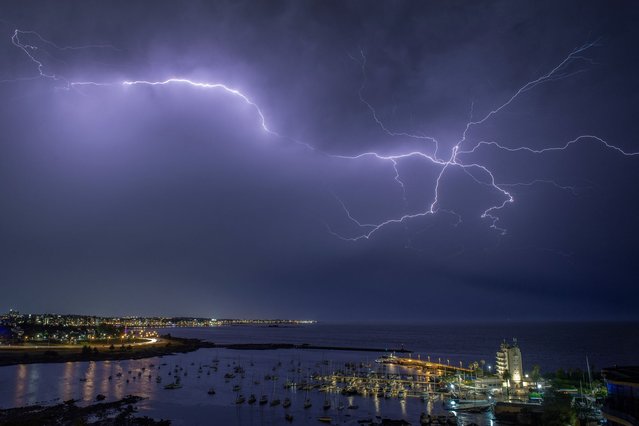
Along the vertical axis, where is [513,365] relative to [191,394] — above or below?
above

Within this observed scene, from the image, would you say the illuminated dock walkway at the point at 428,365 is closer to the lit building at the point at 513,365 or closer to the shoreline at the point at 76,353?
the lit building at the point at 513,365

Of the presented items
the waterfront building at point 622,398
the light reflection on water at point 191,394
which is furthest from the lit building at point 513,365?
the waterfront building at point 622,398

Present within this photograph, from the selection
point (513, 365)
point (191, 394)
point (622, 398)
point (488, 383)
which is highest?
point (622, 398)

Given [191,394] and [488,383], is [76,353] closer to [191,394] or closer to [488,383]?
[191,394]

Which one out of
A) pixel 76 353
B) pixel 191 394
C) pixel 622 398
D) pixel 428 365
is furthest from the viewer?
pixel 76 353

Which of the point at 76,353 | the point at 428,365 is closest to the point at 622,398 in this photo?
the point at 428,365

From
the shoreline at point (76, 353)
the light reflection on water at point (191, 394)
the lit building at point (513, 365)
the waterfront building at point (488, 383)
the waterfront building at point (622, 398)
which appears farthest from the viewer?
the shoreline at point (76, 353)

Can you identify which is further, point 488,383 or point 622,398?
point 488,383
